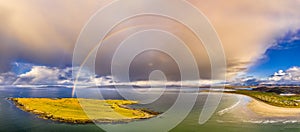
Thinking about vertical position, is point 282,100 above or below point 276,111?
above

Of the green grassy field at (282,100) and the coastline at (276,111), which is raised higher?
the green grassy field at (282,100)

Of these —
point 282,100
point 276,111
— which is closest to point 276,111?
point 276,111

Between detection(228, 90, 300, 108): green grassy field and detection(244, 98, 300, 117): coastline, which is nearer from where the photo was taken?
detection(244, 98, 300, 117): coastline

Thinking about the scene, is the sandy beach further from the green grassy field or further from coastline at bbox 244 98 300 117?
the green grassy field

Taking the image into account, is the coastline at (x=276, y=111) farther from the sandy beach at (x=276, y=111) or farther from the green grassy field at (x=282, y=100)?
the green grassy field at (x=282, y=100)

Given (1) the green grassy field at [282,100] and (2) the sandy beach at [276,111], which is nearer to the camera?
(2) the sandy beach at [276,111]

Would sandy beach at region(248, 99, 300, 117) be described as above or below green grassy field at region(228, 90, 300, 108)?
below

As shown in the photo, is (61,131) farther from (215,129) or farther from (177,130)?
(215,129)

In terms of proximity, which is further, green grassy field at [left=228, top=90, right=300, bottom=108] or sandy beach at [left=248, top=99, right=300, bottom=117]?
green grassy field at [left=228, top=90, right=300, bottom=108]

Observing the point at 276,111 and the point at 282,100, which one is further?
the point at 282,100

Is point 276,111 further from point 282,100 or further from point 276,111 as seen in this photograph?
point 282,100

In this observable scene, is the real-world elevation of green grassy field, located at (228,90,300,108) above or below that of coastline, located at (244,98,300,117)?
above

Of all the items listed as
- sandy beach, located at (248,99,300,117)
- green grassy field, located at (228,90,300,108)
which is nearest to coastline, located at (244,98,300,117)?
sandy beach, located at (248,99,300,117)

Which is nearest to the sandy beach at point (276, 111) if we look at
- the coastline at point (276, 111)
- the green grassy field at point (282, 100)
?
the coastline at point (276, 111)
